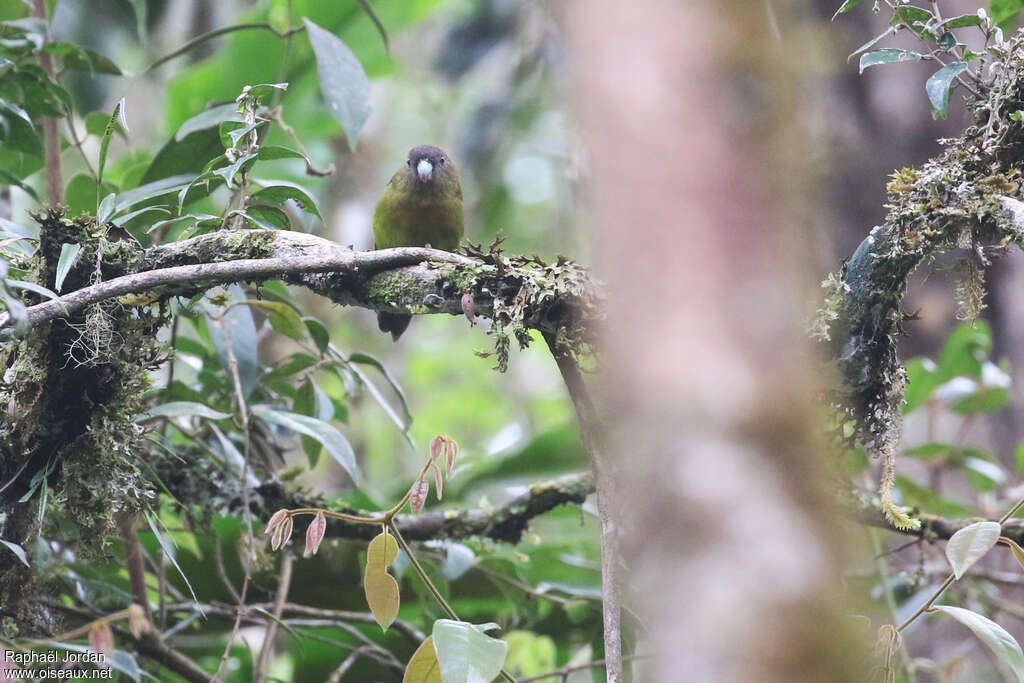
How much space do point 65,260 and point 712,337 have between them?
1192 mm

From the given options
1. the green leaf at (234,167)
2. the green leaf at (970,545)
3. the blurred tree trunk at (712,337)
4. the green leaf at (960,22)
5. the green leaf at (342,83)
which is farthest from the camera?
the green leaf at (342,83)

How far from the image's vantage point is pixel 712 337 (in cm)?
84

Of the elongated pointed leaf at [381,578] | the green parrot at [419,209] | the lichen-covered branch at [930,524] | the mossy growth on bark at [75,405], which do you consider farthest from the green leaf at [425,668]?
the green parrot at [419,209]

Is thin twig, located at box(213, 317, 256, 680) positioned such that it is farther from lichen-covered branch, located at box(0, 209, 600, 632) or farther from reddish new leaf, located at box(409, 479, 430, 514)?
reddish new leaf, located at box(409, 479, 430, 514)

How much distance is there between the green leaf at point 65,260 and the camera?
5.01 ft

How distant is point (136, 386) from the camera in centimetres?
181

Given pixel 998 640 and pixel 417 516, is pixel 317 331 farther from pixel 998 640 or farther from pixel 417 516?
pixel 998 640

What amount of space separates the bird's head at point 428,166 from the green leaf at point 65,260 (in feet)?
6.13

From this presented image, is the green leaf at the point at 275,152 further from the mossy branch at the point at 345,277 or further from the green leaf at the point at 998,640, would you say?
the green leaf at the point at 998,640

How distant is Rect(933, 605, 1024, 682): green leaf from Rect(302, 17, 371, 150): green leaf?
1.81m

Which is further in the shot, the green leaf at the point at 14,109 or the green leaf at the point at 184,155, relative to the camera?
the green leaf at the point at 184,155

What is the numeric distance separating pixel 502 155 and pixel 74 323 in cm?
465

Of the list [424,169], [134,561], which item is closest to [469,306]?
[134,561]

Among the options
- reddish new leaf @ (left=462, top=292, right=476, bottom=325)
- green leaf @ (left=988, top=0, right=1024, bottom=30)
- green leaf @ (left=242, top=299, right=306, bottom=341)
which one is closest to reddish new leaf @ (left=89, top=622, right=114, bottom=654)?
reddish new leaf @ (left=462, top=292, right=476, bottom=325)
